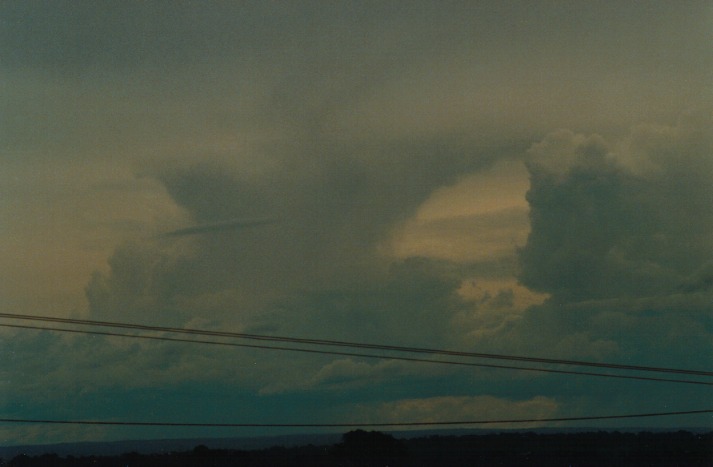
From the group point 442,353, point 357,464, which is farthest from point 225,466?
point 442,353

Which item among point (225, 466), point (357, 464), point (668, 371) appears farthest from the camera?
point (357, 464)

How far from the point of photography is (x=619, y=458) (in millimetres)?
120938

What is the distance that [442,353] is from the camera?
175ft

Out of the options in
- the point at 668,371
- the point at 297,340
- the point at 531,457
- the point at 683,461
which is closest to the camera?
the point at 297,340

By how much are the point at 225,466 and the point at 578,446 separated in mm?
48908

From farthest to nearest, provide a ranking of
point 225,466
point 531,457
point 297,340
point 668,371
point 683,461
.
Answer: point 225,466 → point 531,457 → point 683,461 → point 668,371 → point 297,340

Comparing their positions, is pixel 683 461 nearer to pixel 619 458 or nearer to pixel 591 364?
pixel 619 458

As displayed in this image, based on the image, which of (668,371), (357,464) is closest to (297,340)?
(668,371)

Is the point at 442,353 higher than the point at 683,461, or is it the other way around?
the point at 442,353

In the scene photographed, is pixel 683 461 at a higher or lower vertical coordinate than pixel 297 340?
lower

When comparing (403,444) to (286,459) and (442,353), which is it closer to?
(286,459)

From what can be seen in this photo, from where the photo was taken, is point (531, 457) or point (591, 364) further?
point (531, 457)

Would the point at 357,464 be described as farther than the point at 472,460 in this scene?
Yes

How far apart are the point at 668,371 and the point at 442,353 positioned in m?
13.5
